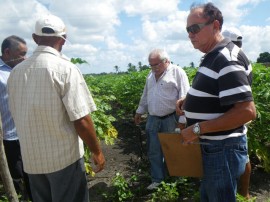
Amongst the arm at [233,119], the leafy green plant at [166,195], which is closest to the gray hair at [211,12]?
the arm at [233,119]

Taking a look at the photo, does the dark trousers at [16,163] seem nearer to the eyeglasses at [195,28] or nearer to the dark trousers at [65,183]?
→ the dark trousers at [65,183]

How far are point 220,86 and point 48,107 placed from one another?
1297 millimetres

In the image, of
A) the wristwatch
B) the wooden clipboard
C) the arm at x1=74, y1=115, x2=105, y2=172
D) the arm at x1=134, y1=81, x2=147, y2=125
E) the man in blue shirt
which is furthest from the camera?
the arm at x1=134, y1=81, x2=147, y2=125

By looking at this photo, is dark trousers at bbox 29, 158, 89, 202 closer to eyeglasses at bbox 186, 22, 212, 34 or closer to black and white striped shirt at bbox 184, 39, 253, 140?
black and white striped shirt at bbox 184, 39, 253, 140

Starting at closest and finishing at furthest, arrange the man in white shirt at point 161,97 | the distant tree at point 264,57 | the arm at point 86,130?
the arm at point 86,130 < the man in white shirt at point 161,97 < the distant tree at point 264,57

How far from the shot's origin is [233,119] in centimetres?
214

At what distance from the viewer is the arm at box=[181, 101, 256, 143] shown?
211cm

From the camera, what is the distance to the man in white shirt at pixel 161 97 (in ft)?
16.1

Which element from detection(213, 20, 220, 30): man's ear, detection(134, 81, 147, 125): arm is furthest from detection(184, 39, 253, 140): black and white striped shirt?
detection(134, 81, 147, 125): arm

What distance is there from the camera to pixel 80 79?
2662 mm

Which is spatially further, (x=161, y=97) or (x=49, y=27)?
(x=161, y=97)

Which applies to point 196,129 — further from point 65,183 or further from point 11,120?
point 11,120

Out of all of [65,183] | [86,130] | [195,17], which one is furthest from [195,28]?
[65,183]

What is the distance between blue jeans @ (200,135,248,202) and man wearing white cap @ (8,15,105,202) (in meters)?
0.93
